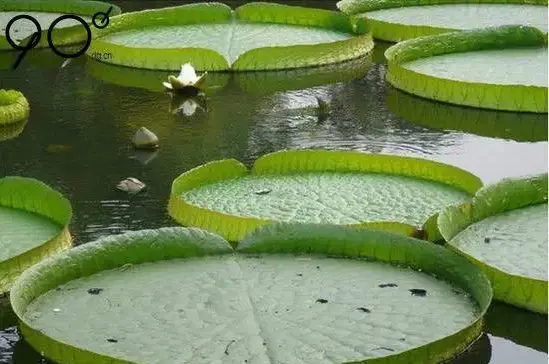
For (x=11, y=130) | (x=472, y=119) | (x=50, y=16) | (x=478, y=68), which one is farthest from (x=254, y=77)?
(x=50, y=16)

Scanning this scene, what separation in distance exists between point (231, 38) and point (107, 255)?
3.53 metres

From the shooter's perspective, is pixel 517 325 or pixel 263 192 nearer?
pixel 517 325

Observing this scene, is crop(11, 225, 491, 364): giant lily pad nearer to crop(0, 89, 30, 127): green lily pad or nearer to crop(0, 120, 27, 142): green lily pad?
crop(0, 120, 27, 142): green lily pad

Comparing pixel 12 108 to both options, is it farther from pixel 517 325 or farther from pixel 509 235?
pixel 517 325

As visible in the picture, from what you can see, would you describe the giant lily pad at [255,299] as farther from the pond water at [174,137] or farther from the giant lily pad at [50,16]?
the giant lily pad at [50,16]

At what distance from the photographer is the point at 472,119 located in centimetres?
580

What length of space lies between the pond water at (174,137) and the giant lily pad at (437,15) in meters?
0.69

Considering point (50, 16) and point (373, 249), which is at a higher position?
point (373, 249)

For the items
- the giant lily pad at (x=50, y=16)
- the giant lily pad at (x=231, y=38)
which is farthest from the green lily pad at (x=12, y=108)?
the giant lily pad at (x=50, y=16)

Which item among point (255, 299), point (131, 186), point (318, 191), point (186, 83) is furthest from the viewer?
point (186, 83)

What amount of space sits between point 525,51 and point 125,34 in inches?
85.9

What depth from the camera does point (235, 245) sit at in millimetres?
4133

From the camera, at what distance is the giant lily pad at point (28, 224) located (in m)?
3.80

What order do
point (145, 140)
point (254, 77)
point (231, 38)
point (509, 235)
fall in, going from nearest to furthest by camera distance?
point (509, 235), point (145, 140), point (254, 77), point (231, 38)
